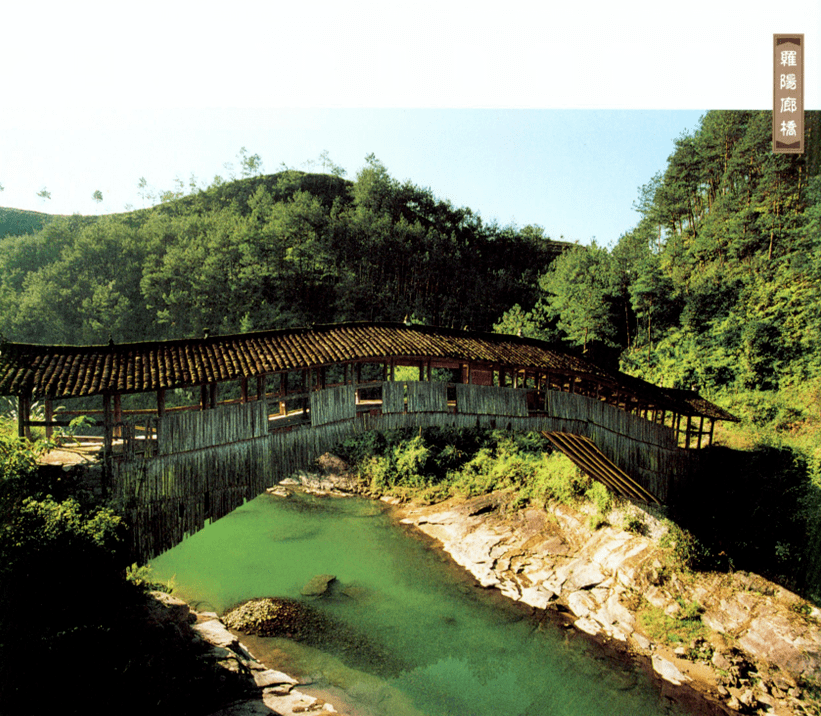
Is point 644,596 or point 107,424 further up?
point 107,424

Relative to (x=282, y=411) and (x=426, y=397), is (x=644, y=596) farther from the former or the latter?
(x=282, y=411)

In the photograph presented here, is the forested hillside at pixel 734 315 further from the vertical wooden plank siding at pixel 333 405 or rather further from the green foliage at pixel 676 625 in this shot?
the vertical wooden plank siding at pixel 333 405

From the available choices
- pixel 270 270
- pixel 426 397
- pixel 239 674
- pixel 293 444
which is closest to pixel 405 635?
pixel 239 674

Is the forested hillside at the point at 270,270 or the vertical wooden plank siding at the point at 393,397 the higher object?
the forested hillside at the point at 270,270

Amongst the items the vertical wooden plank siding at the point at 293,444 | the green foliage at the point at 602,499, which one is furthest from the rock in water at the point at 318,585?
the green foliage at the point at 602,499

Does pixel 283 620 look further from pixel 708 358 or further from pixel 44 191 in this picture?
pixel 44 191

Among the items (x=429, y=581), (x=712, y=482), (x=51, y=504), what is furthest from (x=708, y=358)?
(x=51, y=504)
